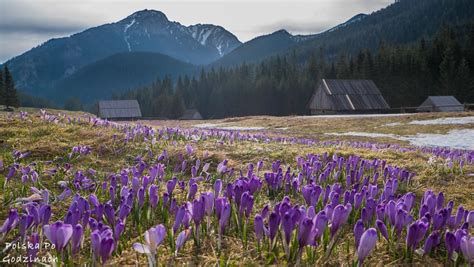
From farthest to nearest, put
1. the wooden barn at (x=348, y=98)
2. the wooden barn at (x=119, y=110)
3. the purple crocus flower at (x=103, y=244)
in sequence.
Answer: the wooden barn at (x=119, y=110) < the wooden barn at (x=348, y=98) < the purple crocus flower at (x=103, y=244)

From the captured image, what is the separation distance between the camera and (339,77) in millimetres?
88438

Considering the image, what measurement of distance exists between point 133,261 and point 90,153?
4.05 meters

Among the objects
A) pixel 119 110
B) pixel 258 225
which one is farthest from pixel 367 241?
pixel 119 110

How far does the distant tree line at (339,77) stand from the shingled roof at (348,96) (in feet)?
73.4

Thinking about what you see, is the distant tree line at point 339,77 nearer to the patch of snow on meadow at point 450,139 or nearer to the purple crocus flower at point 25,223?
the patch of snow on meadow at point 450,139

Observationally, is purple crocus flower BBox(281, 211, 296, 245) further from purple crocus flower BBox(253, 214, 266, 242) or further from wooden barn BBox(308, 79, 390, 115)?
wooden barn BBox(308, 79, 390, 115)

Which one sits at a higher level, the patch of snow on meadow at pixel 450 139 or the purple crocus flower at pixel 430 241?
the purple crocus flower at pixel 430 241

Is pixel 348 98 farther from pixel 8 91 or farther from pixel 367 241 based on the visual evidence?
pixel 367 241

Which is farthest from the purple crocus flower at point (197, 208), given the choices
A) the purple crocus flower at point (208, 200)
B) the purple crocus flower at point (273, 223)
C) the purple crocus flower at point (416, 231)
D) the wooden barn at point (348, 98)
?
the wooden barn at point (348, 98)

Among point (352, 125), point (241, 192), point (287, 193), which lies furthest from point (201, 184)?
point (352, 125)

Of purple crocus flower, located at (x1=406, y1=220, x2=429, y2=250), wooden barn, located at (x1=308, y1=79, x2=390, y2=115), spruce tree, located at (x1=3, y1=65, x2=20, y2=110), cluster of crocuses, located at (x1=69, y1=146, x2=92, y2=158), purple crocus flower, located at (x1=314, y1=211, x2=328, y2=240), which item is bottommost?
purple crocus flower, located at (x1=406, y1=220, x2=429, y2=250)

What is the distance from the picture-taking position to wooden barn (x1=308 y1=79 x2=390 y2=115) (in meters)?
60.2

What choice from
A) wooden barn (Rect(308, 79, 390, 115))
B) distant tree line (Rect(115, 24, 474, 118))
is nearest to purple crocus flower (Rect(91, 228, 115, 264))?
wooden barn (Rect(308, 79, 390, 115))

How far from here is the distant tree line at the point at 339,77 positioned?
79250 mm
